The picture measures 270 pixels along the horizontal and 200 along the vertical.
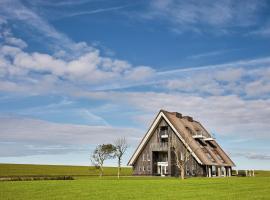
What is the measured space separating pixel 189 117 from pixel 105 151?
18183 millimetres

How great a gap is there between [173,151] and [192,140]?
3728mm

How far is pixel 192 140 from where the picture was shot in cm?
6881

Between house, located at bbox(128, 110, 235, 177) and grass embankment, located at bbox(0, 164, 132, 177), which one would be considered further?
grass embankment, located at bbox(0, 164, 132, 177)

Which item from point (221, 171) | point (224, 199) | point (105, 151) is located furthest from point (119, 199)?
point (105, 151)

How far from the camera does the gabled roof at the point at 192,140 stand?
67.3 metres

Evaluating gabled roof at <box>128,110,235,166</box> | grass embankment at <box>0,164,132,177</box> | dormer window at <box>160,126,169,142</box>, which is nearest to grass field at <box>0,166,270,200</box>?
gabled roof at <box>128,110,235,166</box>

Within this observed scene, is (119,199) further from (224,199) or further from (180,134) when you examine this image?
(180,134)

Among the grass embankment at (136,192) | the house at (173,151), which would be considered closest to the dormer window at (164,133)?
the house at (173,151)

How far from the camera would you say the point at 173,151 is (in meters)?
69.1

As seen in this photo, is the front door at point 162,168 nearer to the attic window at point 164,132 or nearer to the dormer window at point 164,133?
the dormer window at point 164,133

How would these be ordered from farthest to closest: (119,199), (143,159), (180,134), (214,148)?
1. (214,148)
2. (143,159)
3. (180,134)
4. (119,199)

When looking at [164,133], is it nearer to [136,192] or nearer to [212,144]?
[212,144]

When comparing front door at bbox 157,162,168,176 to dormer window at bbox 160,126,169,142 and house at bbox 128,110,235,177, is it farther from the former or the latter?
dormer window at bbox 160,126,169,142

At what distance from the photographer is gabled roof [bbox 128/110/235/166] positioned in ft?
221
